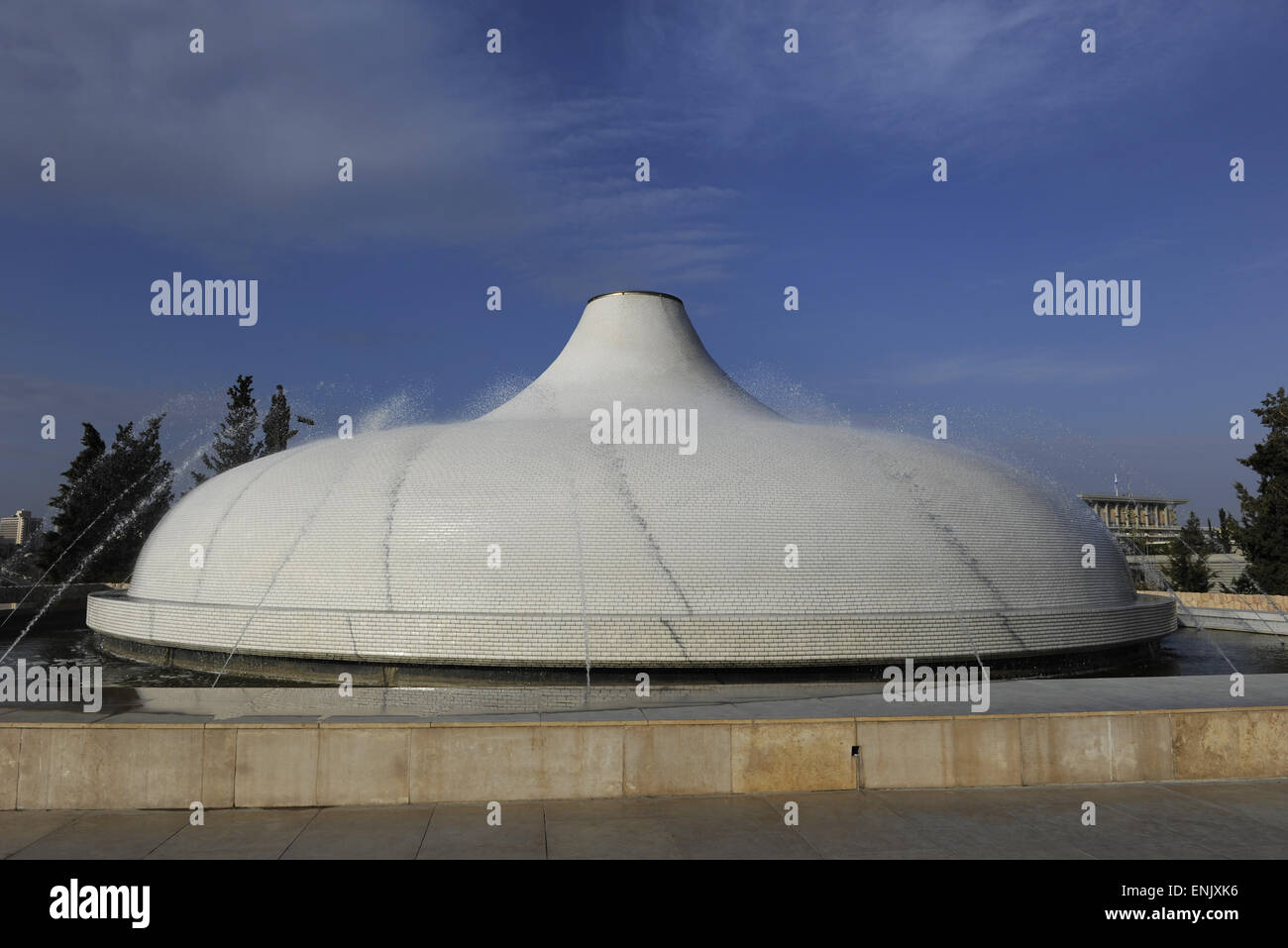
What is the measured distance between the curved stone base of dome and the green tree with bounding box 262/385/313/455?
135ft

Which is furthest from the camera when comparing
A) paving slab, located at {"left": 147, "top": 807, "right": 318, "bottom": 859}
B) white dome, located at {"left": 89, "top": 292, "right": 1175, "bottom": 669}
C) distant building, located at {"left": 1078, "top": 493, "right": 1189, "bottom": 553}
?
distant building, located at {"left": 1078, "top": 493, "right": 1189, "bottom": 553}

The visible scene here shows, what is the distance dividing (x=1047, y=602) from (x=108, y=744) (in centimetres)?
1545

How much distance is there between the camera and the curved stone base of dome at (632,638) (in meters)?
14.6

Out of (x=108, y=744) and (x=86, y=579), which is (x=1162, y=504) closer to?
(x=86, y=579)

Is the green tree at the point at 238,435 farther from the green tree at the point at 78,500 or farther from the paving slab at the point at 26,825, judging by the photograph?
the paving slab at the point at 26,825

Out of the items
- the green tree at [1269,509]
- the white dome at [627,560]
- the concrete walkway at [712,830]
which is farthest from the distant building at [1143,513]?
the concrete walkway at [712,830]

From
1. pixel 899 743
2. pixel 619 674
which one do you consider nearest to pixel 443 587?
pixel 619 674

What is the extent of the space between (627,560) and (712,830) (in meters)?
9.30

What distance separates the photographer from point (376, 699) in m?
12.2

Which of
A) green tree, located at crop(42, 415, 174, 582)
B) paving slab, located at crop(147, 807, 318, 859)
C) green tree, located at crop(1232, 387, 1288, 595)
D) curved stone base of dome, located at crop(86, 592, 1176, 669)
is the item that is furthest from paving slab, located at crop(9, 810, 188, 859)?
green tree, located at crop(42, 415, 174, 582)

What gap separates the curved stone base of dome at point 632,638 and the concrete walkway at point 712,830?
7.53 m

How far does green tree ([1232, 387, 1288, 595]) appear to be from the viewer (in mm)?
30156

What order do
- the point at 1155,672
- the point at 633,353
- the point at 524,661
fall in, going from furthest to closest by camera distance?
the point at 633,353 → the point at 1155,672 → the point at 524,661

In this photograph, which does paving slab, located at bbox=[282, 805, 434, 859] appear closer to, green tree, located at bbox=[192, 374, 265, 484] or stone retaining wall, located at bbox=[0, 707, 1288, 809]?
stone retaining wall, located at bbox=[0, 707, 1288, 809]
